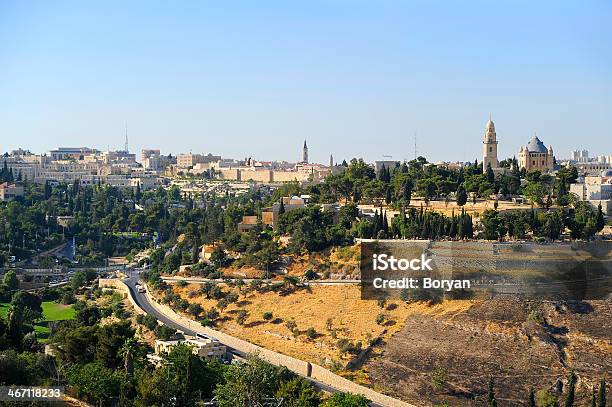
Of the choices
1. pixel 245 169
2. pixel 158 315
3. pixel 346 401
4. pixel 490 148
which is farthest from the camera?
pixel 245 169

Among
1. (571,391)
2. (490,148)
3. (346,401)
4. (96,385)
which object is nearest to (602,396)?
(571,391)

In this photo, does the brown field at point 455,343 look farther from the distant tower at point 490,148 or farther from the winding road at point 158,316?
the distant tower at point 490,148

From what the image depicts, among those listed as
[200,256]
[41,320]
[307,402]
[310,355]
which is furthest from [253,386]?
[200,256]

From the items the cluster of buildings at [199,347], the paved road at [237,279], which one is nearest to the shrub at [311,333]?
the cluster of buildings at [199,347]

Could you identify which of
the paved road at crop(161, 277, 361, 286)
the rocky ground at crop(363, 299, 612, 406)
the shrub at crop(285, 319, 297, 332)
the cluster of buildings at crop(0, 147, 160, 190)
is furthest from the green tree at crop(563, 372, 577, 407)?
the cluster of buildings at crop(0, 147, 160, 190)

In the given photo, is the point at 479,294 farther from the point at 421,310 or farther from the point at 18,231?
the point at 18,231

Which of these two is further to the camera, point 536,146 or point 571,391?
point 536,146

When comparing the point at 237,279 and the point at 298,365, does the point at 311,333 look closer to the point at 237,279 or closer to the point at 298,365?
the point at 298,365
